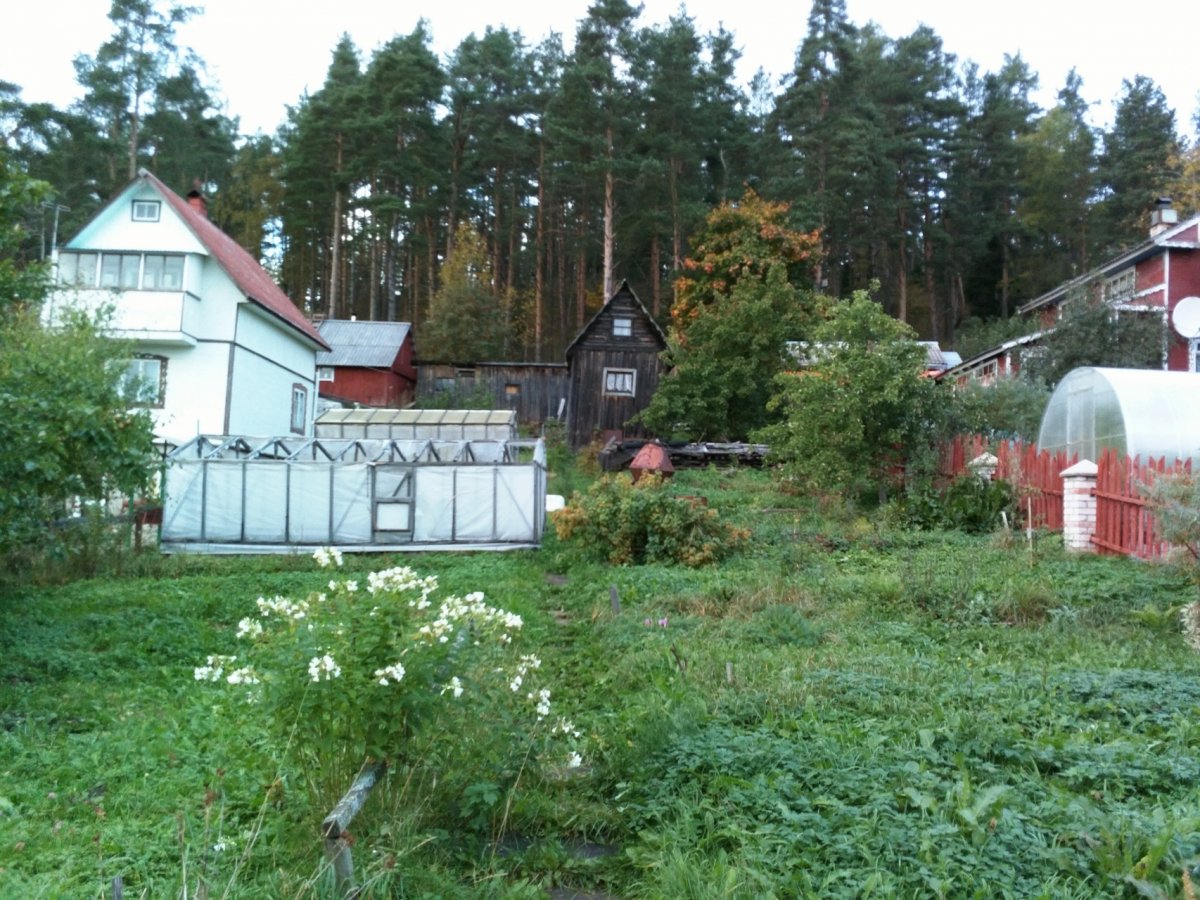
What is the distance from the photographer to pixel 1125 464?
12273 mm

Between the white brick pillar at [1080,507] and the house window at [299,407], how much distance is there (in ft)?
73.6

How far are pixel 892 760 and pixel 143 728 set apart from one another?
4810 mm

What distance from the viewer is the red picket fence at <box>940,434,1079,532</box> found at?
47.1 ft

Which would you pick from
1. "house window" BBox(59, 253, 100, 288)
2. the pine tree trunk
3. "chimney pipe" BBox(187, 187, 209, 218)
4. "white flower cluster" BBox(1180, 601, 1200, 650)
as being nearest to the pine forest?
the pine tree trunk

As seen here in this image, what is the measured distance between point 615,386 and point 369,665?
1127 inches

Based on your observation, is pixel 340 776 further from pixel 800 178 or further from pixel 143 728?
pixel 800 178

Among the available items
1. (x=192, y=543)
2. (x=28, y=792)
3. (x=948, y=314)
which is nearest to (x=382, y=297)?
(x=948, y=314)

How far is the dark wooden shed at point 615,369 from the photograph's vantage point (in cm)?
3262

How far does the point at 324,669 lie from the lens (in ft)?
13.8

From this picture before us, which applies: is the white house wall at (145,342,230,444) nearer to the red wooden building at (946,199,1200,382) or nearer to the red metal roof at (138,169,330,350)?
the red metal roof at (138,169,330,350)

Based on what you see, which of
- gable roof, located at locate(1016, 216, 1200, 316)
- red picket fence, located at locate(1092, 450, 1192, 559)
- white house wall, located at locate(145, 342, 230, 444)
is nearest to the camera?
red picket fence, located at locate(1092, 450, 1192, 559)

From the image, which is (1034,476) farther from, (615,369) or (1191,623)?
(615,369)

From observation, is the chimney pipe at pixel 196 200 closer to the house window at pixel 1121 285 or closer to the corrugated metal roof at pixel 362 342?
the corrugated metal roof at pixel 362 342

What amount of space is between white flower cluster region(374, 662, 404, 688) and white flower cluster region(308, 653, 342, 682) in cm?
17
